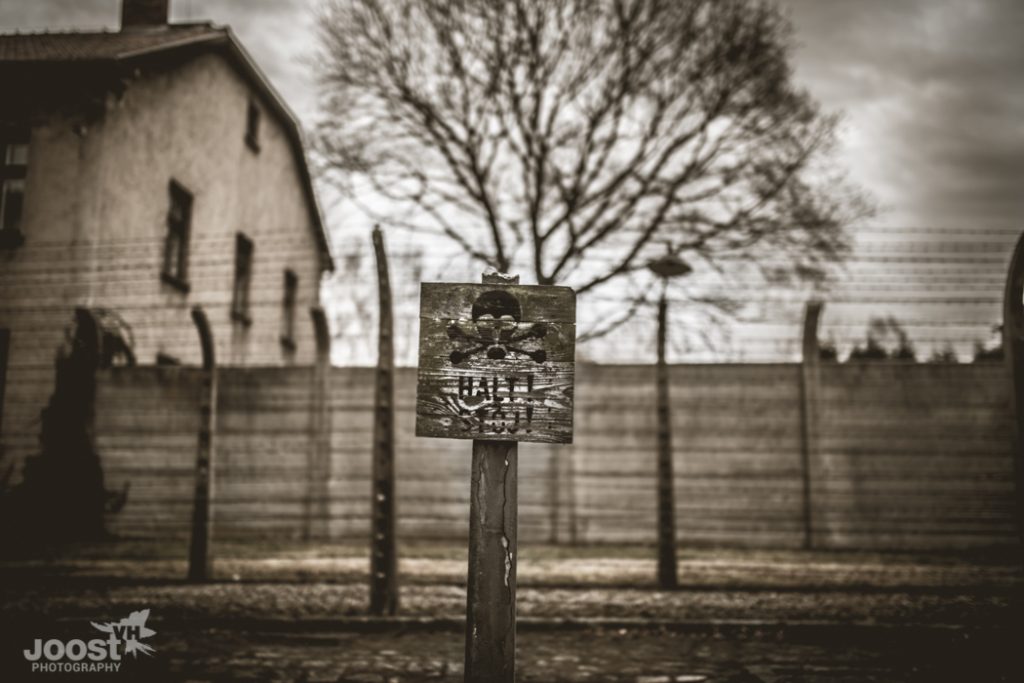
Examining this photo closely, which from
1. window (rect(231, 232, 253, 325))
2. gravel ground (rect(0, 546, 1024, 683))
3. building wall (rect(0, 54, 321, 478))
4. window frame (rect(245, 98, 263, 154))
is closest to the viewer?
gravel ground (rect(0, 546, 1024, 683))

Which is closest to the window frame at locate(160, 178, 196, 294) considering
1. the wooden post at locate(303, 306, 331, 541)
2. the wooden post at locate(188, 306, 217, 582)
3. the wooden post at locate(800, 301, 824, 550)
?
the wooden post at locate(303, 306, 331, 541)

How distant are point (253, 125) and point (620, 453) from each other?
1295cm

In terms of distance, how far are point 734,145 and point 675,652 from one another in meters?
13.5

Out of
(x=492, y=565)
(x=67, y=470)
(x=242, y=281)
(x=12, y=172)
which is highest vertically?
(x=12, y=172)

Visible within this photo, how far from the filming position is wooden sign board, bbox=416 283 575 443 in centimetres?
260

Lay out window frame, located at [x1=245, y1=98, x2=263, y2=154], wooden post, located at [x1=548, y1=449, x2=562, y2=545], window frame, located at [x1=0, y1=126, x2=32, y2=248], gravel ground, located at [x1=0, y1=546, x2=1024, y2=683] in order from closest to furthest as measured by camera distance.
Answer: gravel ground, located at [x1=0, y1=546, x2=1024, y2=683] < wooden post, located at [x1=548, y1=449, x2=562, y2=545] < window frame, located at [x1=0, y1=126, x2=32, y2=248] < window frame, located at [x1=245, y1=98, x2=263, y2=154]

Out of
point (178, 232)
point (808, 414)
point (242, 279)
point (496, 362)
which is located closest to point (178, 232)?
point (178, 232)

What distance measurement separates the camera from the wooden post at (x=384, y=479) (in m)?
5.36

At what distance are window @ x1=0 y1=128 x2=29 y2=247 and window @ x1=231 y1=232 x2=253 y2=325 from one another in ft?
14.5

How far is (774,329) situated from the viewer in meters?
8.66

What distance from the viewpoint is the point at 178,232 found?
15203 millimetres

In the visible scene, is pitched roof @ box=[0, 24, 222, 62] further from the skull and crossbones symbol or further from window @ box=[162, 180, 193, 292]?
the skull and crossbones symbol

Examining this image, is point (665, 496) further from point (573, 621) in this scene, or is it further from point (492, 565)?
point (492, 565)

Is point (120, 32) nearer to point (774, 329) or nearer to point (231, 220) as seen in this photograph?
point (231, 220)
